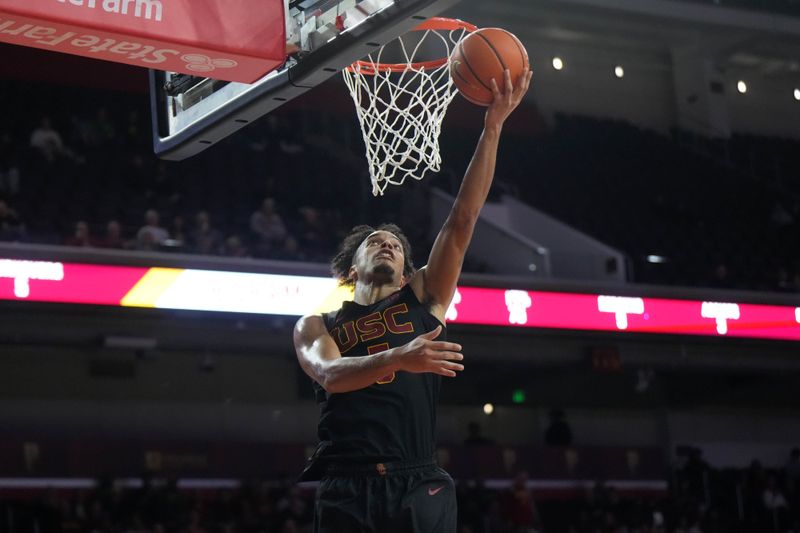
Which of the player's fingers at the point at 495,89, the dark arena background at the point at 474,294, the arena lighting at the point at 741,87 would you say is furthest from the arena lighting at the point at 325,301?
the arena lighting at the point at 741,87

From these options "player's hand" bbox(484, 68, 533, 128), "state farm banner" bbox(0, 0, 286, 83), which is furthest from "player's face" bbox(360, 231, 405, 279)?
"state farm banner" bbox(0, 0, 286, 83)

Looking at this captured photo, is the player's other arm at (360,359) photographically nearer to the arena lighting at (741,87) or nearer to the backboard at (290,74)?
the backboard at (290,74)

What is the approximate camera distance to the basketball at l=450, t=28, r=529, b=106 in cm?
459

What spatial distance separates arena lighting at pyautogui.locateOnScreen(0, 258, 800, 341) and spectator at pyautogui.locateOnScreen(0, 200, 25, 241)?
0.65m

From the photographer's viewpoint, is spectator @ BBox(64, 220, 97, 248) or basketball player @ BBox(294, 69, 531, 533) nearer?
basketball player @ BBox(294, 69, 531, 533)

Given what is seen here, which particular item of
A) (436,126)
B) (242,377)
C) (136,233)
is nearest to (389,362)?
(436,126)

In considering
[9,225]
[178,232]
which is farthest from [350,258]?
[178,232]

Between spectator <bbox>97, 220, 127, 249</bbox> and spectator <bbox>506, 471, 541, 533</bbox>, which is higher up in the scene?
spectator <bbox>97, 220, 127, 249</bbox>

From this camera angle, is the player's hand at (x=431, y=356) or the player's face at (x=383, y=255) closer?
the player's hand at (x=431, y=356)

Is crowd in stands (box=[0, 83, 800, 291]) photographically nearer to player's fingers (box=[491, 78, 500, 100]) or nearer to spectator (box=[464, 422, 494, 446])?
spectator (box=[464, 422, 494, 446])

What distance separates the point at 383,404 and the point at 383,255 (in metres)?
0.54

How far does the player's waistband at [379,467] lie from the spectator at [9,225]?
8085 millimetres

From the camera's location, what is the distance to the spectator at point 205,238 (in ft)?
40.8

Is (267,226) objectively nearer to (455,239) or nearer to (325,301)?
(325,301)
